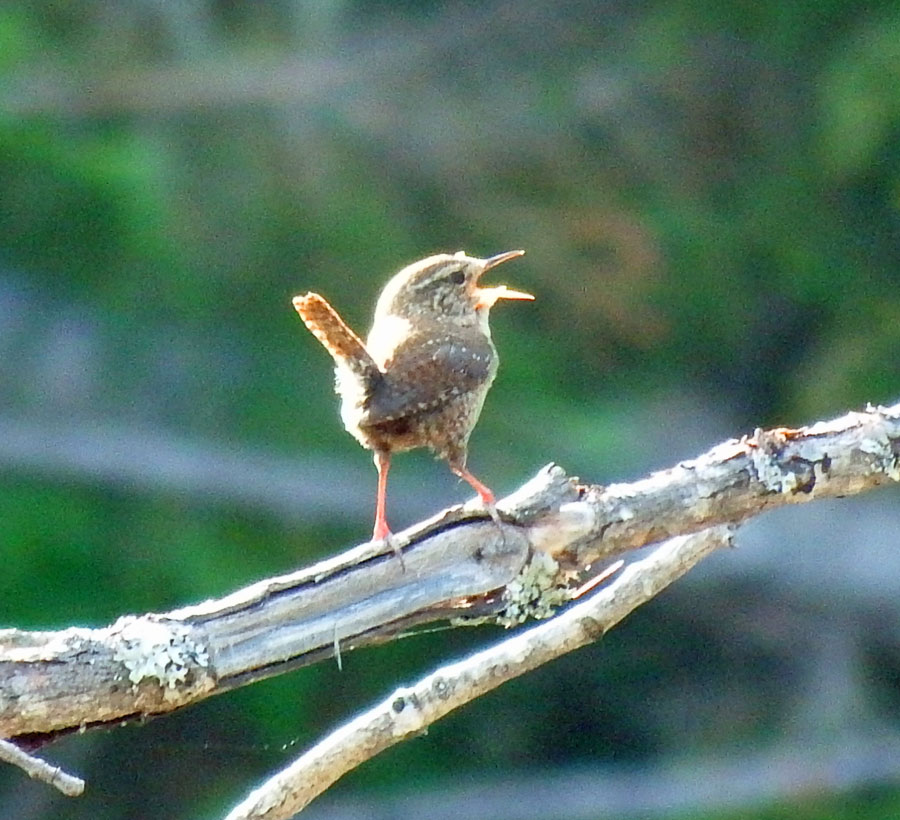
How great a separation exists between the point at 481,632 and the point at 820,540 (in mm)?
1483

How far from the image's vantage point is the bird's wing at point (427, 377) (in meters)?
3.53

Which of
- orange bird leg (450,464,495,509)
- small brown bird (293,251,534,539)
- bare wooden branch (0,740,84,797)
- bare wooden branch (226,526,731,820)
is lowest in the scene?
bare wooden branch (0,740,84,797)

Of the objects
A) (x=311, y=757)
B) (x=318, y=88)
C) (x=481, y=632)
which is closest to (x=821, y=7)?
(x=318, y=88)

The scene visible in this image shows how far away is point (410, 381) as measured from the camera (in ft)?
11.7

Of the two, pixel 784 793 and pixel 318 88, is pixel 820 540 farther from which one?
pixel 318 88

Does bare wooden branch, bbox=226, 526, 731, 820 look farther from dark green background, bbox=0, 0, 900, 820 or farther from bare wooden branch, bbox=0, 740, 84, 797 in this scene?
dark green background, bbox=0, 0, 900, 820

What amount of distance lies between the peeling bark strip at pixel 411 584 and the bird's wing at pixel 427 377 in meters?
0.50

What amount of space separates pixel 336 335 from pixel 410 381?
22 cm

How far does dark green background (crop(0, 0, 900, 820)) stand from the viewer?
7.27m

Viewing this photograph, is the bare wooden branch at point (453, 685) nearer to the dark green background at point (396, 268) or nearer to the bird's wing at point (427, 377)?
the bird's wing at point (427, 377)

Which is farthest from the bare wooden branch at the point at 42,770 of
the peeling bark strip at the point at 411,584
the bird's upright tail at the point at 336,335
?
the bird's upright tail at the point at 336,335

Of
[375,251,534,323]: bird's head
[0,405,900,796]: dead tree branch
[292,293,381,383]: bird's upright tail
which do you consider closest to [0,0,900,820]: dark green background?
[375,251,534,323]: bird's head

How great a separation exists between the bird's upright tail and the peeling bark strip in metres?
0.53

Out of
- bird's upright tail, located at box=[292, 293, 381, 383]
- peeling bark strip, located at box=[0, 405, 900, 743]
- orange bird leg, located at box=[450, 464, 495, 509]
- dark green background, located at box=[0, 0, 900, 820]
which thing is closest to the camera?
peeling bark strip, located at box=[0, 405, 900, 743]
